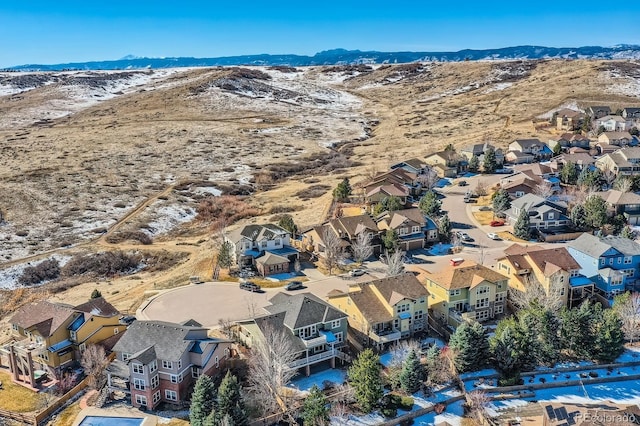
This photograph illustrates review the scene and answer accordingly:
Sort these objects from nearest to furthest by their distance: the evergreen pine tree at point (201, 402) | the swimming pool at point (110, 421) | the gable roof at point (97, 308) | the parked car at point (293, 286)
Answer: the evergreen pine tree at point (201, 402) → the swimming pool at point (110, 421) → the gable roof at point (97, 308) → the parked car at point (293, 286)

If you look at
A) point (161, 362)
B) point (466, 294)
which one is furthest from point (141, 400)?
point (466, 294)

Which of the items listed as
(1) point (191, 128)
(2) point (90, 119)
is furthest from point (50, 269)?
(2) point (90, 119)

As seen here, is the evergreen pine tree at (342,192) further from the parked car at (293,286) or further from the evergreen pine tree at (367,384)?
the evergreen pine tree at (367,384)

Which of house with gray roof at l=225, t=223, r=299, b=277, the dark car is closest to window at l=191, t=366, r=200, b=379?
house with gray roof at l=225, t=223, r=299, b=277

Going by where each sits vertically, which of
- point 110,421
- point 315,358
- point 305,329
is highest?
point 305,329

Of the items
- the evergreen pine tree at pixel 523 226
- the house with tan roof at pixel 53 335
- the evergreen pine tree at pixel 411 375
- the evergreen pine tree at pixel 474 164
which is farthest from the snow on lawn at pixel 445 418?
the evergreen pine tree at pixel 474 164

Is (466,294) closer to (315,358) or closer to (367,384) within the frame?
(315,358)
